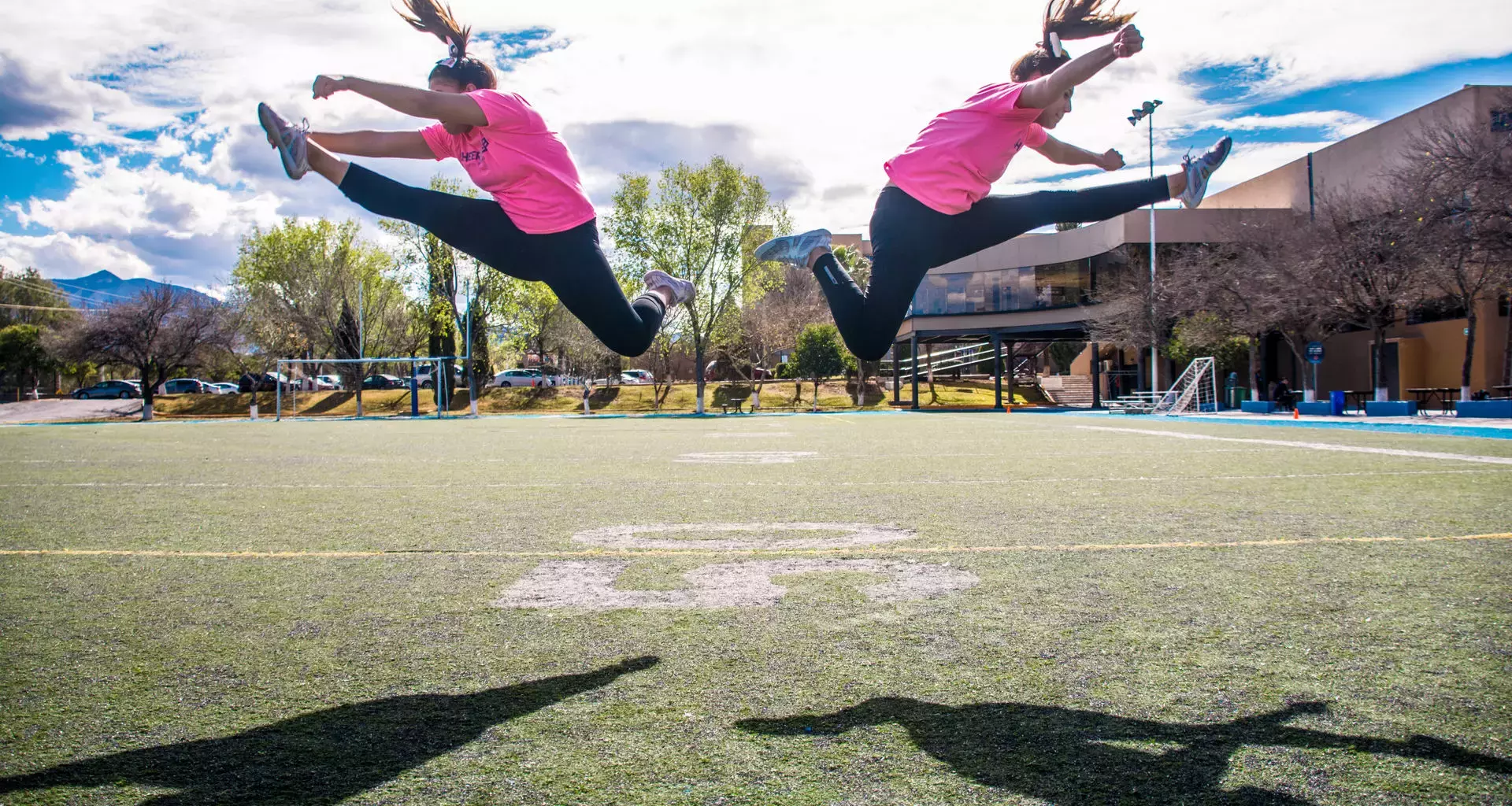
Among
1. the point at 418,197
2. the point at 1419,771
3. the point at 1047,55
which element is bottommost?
the point at 1419,771

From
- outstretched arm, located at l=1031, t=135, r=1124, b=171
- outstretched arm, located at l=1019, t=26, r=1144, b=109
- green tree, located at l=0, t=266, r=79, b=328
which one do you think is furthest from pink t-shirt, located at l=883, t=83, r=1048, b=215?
green tree, located at l=0, t=266, r=79, b=328

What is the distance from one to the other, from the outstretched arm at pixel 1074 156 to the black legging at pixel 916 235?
0.20m

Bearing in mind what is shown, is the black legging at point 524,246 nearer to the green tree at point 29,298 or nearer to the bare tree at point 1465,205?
the bare tree at point 1465,205

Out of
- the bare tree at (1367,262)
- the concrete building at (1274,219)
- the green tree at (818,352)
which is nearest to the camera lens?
the bare tree at (1367,262)

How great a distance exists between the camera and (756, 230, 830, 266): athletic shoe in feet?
13.0

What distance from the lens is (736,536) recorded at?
7.84 metres

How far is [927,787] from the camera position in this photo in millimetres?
3090

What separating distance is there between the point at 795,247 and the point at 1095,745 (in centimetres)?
229

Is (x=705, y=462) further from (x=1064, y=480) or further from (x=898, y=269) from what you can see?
(x=898, y=269)

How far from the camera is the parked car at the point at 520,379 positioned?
54344 millimetres

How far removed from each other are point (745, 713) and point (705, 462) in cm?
1140

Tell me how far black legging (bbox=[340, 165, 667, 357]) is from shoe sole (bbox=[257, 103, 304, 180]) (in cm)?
28

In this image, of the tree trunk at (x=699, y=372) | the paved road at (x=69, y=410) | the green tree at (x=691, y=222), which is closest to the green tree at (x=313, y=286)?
the paved road at (x=69, y=410)

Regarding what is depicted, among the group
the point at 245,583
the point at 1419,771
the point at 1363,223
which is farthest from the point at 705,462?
the point at 1363,223
